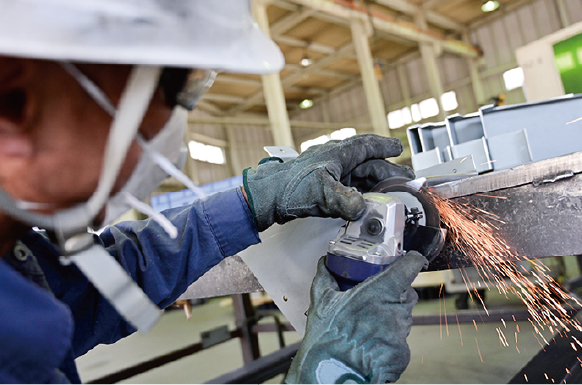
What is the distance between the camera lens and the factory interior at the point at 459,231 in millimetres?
979

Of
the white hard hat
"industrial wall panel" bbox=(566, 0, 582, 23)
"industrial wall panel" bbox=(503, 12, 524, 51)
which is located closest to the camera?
the white hard hat

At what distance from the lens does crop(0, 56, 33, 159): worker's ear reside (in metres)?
0.54

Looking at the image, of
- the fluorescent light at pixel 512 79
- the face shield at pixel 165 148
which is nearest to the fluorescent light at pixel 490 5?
the fluorescent light at pixel 512 79

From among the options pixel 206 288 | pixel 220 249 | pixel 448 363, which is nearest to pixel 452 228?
pixel 220 249

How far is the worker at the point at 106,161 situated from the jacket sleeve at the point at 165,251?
8cm

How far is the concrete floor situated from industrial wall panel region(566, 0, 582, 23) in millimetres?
8672

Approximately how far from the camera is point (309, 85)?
14.1 metres

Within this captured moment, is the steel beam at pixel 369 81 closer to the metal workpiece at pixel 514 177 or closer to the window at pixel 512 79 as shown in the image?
the window at pixel 512 79

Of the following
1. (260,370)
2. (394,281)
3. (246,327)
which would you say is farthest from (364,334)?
(246,327)

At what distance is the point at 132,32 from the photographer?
1.66ft

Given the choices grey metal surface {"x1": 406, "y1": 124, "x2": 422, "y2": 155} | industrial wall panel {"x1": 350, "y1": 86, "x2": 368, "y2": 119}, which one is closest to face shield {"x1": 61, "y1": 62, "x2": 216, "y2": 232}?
grey metal surface {"x1": 406, "y1": 124, "x2": 422, "y2": 155}

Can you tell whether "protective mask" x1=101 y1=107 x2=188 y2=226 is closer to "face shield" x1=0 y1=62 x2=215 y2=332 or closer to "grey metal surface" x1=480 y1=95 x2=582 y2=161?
"face shield" x1=0 y1=62 x2=215 y2=332

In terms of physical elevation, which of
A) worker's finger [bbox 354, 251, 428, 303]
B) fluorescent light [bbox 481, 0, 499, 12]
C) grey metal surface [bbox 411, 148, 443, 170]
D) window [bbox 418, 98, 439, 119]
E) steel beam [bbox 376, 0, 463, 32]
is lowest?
worker's finger [bbox 354, 251, 428, 303]

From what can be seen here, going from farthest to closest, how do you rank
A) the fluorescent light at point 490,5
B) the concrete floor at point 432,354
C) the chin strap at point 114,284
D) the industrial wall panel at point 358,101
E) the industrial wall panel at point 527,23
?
the industrial wall panel at point 358,101 → the industrial wall panel at point 527,23 → the fluorescent light at point 490,5 → the concrete floor at point 432,354 → the chin strap at point 114,284
